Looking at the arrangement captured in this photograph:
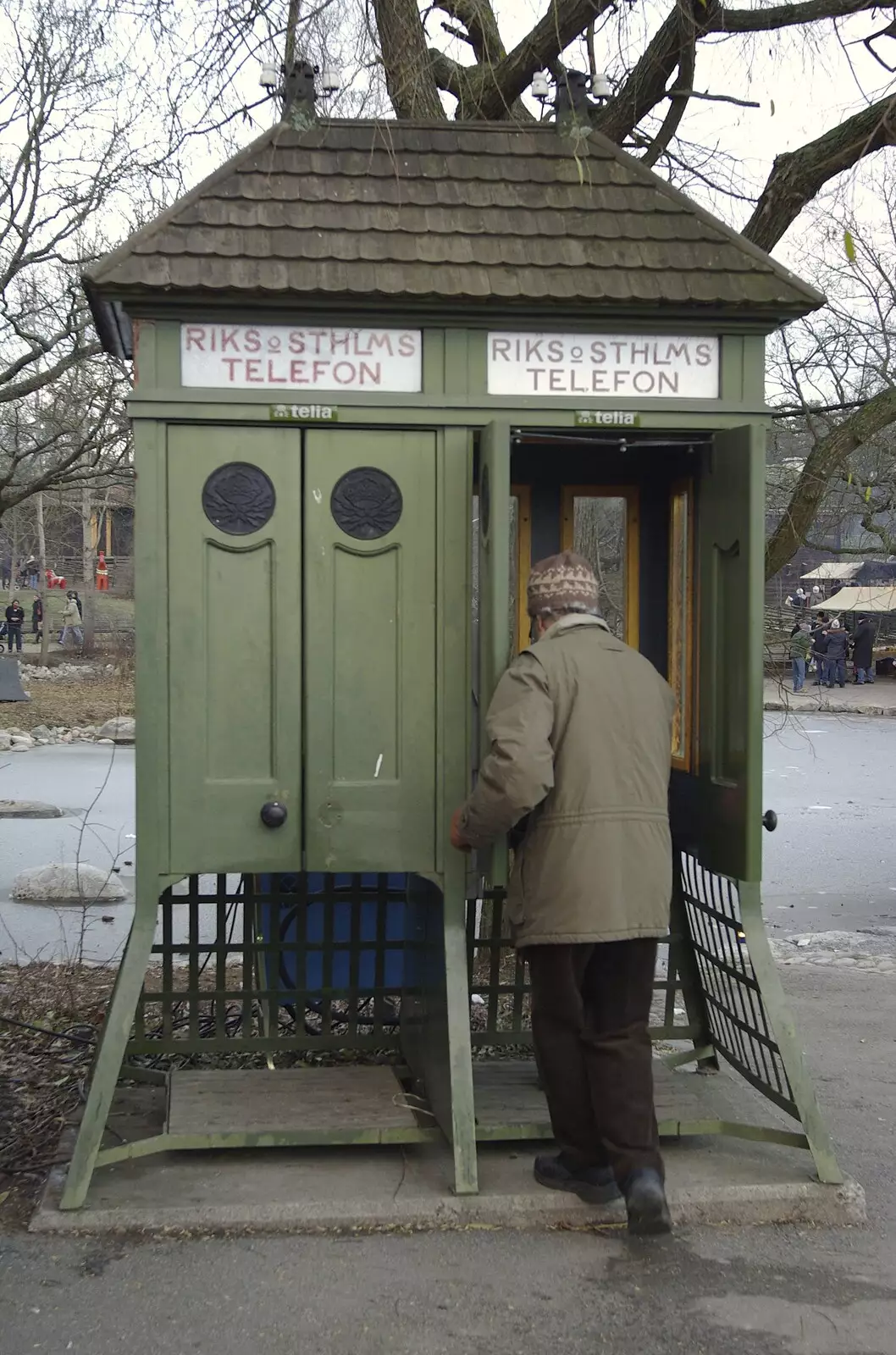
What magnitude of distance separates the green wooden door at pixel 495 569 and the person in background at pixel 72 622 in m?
29.6

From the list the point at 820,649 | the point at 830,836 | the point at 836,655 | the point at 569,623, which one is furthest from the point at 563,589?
the point at 836,655

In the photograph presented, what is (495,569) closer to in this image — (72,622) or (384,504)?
(384,504)

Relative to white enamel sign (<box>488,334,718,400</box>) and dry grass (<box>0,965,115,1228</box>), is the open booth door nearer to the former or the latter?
white enamel sign (<box>488,334,718,400</box>)

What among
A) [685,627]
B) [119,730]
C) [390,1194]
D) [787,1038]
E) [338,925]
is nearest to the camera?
[390,1194]

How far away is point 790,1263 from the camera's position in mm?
3594

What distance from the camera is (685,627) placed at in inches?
189

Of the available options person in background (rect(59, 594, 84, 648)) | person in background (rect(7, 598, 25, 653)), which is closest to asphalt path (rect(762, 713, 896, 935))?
person in background (rect(59, 594, 84, 648))

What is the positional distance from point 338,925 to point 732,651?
7.31 ft

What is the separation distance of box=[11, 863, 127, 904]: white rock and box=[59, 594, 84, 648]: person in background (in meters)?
23.9

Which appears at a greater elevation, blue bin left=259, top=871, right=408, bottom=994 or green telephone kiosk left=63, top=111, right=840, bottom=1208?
green telephone kiosk left=63, top=111, right=840, bottom=1208

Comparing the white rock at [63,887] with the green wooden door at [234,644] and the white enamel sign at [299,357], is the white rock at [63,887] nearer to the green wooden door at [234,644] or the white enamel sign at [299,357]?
the green wooden door at [234,644]

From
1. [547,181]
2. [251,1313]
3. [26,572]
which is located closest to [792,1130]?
[251,1313]

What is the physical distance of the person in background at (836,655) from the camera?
101 ft

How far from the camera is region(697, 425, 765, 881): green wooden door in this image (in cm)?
412
